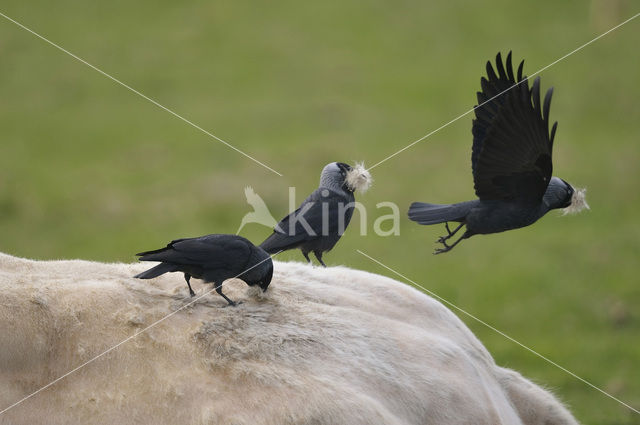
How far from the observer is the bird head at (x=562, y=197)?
5246 millimetres

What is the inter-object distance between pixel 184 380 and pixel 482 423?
225 centimetres

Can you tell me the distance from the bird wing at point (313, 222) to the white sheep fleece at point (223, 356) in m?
0.68

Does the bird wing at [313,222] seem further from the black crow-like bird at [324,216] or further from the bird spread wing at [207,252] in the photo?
the bird spread wing at [207,252]

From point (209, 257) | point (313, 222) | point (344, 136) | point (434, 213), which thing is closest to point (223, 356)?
point (209, 257)

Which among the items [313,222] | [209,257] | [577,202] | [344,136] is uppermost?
[344,136]

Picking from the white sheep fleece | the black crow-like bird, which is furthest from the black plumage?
the white sheep fleece

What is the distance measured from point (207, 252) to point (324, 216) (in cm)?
81

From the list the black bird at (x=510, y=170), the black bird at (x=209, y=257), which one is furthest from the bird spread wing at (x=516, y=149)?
the black bird at (x=209, y=257)

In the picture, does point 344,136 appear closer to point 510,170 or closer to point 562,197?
point 562,197

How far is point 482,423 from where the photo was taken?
257 inches

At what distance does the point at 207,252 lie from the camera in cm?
538

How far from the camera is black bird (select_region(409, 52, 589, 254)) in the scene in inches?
197

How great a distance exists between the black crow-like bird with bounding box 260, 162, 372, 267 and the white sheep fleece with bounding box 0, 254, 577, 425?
67 cm

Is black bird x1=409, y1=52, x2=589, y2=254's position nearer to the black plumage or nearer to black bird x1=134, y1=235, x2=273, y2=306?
the black plumage
